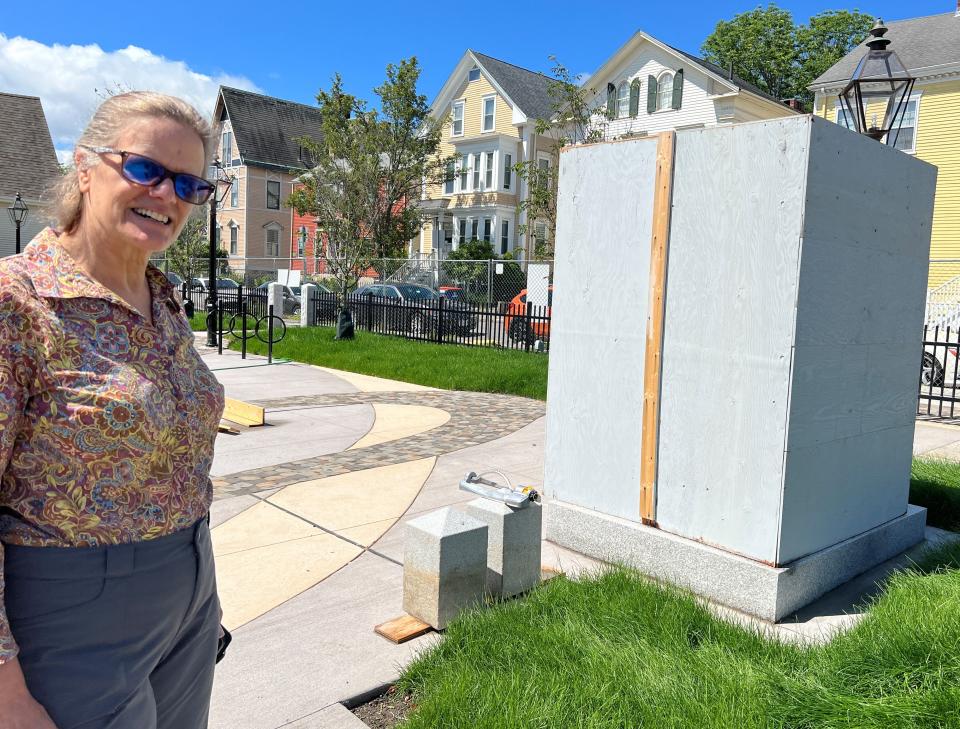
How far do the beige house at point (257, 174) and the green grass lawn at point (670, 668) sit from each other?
44524 millimetres

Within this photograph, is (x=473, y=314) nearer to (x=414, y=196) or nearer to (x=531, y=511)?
(x=531, y=511)

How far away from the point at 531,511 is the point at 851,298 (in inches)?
83.9

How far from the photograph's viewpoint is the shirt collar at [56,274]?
1.58m

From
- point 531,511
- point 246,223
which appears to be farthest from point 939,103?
point 246,223

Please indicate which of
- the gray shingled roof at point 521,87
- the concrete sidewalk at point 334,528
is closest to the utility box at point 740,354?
the concrete sidewalk at point 334,528

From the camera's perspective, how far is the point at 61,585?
156 centimetres

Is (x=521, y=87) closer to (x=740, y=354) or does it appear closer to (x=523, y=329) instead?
(x=523, y=329)

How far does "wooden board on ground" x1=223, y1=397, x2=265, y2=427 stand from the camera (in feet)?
28.9

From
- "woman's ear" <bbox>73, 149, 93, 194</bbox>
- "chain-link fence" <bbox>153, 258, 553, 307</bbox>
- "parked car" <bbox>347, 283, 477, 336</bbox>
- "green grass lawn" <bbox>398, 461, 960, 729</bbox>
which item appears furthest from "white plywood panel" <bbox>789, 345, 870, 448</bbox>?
"chain-link fence" <bbox>153, 258, 553, 307</bbox>

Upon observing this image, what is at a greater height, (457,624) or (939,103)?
(939,103)

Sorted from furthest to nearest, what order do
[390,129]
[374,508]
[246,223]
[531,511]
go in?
[246,223]
[390,129]
[374,508]
[531,511]

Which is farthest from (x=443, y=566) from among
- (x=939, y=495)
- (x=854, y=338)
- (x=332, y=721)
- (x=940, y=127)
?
(x=940, y=127)

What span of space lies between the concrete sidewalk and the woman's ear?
7.21ft

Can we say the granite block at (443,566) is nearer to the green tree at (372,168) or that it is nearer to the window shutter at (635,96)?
the green tree at (372,168)
